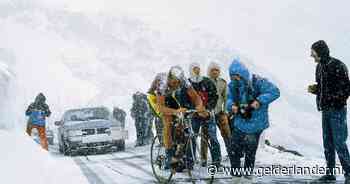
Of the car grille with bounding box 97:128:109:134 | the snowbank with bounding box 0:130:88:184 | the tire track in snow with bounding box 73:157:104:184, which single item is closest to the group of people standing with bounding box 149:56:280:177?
the snowbank with bounding box 0:130:88:184

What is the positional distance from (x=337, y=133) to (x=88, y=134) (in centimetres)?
1084

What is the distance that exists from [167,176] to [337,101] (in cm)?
256

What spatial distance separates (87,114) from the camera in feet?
62.4

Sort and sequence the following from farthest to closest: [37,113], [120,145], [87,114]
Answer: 1. [87,114]
2. [120,145]
3. [37,113]

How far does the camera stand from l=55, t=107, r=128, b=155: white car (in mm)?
17672

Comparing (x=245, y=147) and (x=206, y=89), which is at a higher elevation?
(x=206, y=89)

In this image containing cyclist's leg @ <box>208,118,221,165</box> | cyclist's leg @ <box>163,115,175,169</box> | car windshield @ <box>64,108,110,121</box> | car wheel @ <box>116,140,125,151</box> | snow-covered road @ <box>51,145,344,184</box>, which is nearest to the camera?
cyclist's leg @ <box>163,115,175,169</box>

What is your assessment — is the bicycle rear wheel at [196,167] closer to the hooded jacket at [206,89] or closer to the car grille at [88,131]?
the hooded jacket at [206,89]

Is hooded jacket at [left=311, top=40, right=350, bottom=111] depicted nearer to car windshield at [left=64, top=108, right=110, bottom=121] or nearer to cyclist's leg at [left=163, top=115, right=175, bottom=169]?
cyclist's leg at [left=163, top=115, right=175, bottom=169]

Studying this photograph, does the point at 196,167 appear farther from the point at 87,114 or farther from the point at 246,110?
the point at 87,114

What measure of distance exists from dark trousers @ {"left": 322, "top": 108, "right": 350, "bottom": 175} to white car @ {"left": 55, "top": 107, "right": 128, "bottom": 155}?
10.4m

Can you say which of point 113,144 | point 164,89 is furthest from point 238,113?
point 113,144

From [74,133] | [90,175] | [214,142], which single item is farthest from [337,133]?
[74,133]

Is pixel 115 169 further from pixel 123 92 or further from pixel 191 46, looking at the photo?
pixel 191 46
